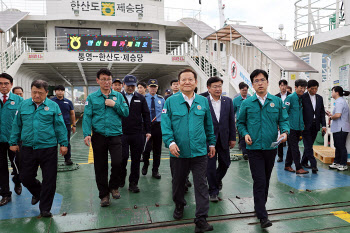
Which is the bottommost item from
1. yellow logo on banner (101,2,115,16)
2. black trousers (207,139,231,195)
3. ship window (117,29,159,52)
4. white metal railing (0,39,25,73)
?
black trousers (207,139,231,195)

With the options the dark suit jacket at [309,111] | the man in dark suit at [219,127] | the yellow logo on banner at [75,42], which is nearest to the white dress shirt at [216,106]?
the man in dark suit at [219,127]

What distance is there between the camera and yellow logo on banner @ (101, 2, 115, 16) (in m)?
17.9

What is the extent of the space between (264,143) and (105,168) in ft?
7.14

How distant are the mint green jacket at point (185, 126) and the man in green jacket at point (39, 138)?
1.49 meters

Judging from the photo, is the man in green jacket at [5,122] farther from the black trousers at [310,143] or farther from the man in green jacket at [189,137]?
the black trousers at [310,143]

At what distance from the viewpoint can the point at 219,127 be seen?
407 centimetres

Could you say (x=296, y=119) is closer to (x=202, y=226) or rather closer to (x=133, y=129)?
(x=133, y=129)

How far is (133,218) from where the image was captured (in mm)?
3467

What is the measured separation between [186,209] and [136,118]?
1.63 metres

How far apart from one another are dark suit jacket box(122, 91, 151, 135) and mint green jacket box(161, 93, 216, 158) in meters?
1.36

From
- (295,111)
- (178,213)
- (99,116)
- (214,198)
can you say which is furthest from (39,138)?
(295,111)

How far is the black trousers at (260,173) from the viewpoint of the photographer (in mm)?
3222

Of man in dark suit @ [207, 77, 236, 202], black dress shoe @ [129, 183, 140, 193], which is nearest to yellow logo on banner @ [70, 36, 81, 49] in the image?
black dress shoe @ [129, 183, 140, 193]

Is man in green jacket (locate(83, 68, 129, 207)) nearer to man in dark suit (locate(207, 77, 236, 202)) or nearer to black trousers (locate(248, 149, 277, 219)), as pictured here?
man in dark suit (locate(207, 77, 236, 202))
